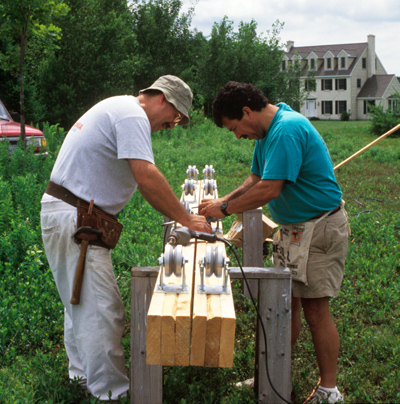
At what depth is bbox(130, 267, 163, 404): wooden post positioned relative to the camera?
9.83 ft

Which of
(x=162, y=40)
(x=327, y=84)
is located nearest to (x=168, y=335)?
(x=162, y=40)

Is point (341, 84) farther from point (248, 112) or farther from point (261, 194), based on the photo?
point (261, 194)

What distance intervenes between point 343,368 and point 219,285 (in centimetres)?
208

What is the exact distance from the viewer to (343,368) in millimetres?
4168

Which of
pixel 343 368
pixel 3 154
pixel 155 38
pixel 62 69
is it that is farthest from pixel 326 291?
pixel 155 38

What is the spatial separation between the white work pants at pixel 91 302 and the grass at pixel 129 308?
26cm

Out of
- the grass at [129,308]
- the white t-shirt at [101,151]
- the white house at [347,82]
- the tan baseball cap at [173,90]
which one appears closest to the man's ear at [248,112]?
the tan baseball cap at [173,90]

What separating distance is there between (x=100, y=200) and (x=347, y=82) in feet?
198

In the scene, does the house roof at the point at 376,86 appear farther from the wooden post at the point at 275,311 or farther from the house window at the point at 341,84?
the wooden post at the point at 275,311

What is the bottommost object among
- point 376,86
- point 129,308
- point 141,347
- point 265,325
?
point 129,308

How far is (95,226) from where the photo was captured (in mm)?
3260

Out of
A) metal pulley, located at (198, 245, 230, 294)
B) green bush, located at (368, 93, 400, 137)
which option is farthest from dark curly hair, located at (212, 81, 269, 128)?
green bush, located at (368, 93, 400, 137)

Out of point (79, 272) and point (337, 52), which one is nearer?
point (79, 272)

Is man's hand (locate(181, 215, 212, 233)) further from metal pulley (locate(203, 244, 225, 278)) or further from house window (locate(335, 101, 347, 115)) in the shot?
house window (locate(335, 101, 347, 115))
